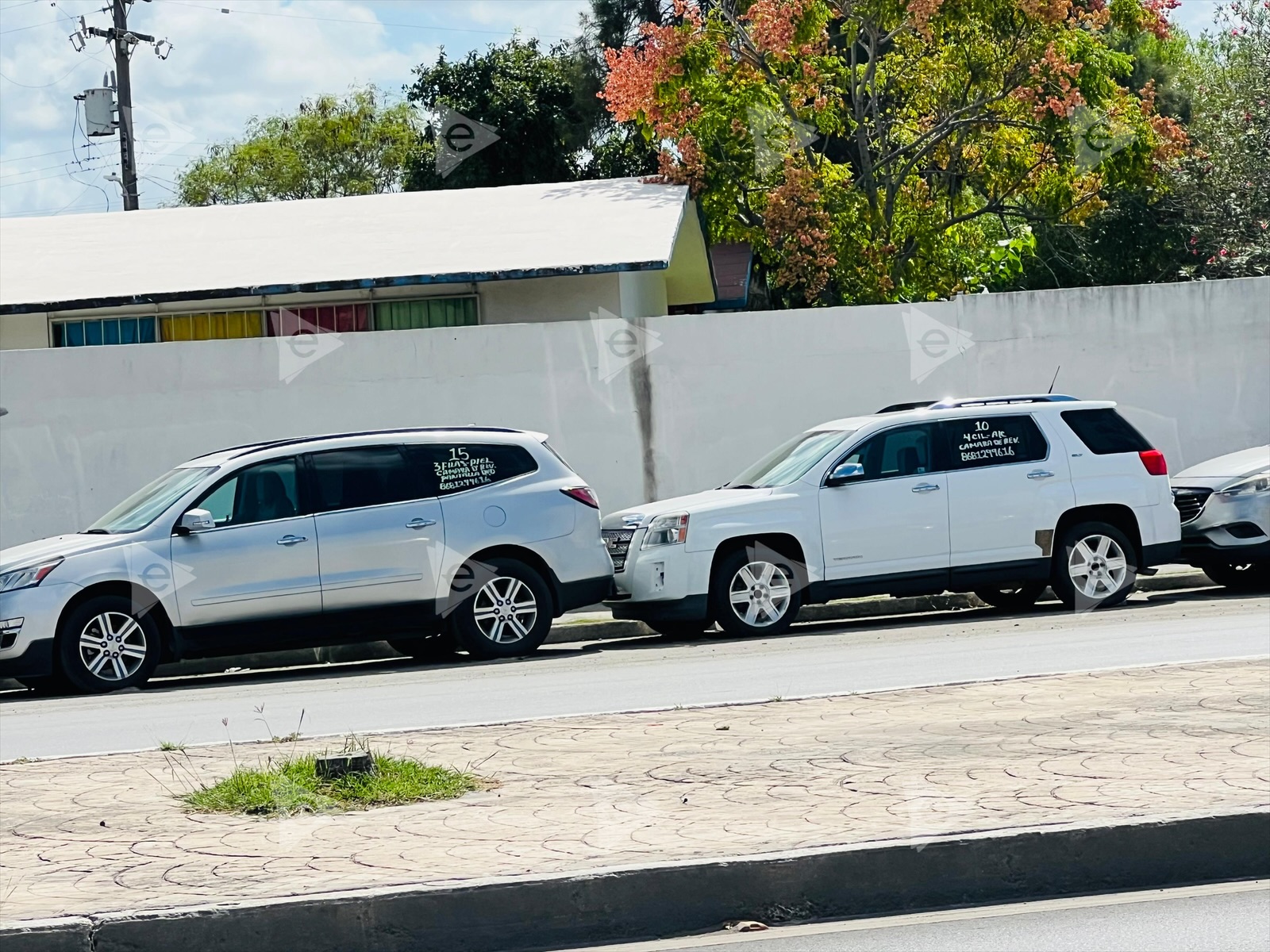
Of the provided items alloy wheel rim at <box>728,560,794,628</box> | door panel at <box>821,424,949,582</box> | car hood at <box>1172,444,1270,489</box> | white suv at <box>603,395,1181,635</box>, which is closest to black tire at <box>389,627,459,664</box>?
white suv at <box>603,395,1181,635</box>

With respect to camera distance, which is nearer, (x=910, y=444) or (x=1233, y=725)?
(x=1233, y=725)

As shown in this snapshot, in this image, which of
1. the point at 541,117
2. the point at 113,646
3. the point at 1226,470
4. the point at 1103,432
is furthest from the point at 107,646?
the point at 541,117

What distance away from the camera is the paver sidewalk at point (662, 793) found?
557 cm

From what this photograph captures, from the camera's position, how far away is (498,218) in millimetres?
22219

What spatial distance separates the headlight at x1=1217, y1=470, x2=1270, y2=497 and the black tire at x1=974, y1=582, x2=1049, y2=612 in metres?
1.79

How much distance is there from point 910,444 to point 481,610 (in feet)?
12.5

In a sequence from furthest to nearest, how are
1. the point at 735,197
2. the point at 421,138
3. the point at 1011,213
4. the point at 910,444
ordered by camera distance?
the point at 421,138 → the point at 1011,213 → the point at 735,197 → the point at 910,444

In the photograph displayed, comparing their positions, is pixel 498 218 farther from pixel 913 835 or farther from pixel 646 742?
pixel 913 835

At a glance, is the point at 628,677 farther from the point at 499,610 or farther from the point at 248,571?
the point at 248,571

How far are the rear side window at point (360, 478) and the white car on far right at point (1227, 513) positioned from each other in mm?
6846

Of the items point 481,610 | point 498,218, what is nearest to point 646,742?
point 481,610

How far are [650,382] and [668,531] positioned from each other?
14.1 feet

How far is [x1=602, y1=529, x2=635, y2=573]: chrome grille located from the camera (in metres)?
13.7

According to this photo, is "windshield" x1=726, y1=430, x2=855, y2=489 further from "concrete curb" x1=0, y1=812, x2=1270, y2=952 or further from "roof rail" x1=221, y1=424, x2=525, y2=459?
"concrete curb" x1=0, y1=812, x2=1270, y2=952
